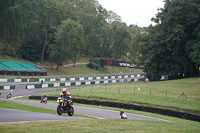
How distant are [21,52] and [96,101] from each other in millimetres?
51415

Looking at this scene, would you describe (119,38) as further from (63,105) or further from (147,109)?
(63,105)

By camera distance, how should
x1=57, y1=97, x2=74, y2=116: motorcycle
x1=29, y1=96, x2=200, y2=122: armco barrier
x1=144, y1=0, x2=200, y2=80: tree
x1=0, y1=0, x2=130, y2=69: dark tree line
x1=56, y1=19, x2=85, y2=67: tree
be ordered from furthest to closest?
x1=56, y1=19, x2=85, y2=67: tree < x1=0, y1=0, x2=130, y2=69: dark tree line < x1=144, y1=0, x2=200, y2=80: tree < x1=29, y1=96, x2=200, y2=122: armco barrier < x1=57, y1=97, x2=74, y2=116: motorcycle

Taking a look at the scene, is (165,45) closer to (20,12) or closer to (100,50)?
(20,12)

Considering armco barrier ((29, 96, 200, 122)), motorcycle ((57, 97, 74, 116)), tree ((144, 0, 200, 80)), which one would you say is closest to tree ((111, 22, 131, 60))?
tree ((144, 0, 200, 80))

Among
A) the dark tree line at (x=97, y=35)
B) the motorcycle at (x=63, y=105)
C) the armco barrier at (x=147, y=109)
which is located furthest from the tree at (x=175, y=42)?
the motorcycle at (x=63, y=105)

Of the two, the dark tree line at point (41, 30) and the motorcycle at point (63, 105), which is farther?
the dark tree line at point (41, 30)

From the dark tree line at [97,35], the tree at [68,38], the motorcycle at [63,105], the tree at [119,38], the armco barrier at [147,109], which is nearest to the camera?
the motorcycle at [63,105]

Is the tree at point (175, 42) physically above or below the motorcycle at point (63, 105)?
above

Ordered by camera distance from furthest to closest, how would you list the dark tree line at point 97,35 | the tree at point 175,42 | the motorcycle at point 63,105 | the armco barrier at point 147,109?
the dark tree line at point 97,35 < the tree at point 175,42 < the armco barrier at point 147,109 < the motorcycle at point 63,105

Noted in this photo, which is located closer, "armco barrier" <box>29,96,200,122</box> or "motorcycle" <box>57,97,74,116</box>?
"motorcycle" <box>57,97,74,116</box>

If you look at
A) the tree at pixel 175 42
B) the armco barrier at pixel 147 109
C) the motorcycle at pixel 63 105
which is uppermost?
the tree at pixel 175 42

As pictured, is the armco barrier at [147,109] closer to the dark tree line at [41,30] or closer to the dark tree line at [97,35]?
the dark tree line at [97,35]

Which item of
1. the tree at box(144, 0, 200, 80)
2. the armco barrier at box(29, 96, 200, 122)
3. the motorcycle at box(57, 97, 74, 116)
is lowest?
the armco barrier at box(29, 96, 200, 122)

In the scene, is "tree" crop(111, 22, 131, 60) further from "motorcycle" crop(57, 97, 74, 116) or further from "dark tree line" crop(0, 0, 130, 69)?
"motorcycle" crop(57, 97, 74, 116)
